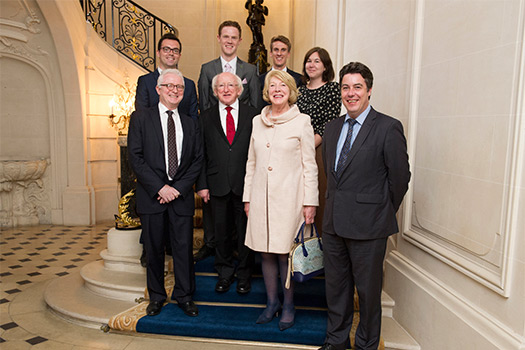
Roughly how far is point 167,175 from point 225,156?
0.49 meters

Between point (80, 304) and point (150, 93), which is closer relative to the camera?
point (150, 93)

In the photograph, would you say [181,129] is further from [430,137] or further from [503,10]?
[503,10]

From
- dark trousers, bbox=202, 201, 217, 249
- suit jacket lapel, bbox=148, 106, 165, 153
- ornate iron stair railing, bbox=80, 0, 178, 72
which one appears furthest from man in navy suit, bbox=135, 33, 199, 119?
ornate iron stair railing, bbox=80, 0, 178, 72

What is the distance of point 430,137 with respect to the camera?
10.3ft

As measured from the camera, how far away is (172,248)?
350 cm

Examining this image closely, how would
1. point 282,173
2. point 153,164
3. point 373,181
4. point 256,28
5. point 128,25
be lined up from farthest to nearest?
point 256,28 → point 128,25 → point 153,164 → point 282,173 → point 373,181

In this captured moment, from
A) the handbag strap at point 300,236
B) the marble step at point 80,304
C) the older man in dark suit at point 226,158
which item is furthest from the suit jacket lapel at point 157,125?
the marble step at point 80,304

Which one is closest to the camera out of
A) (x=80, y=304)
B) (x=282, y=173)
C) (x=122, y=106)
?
(x=282, y=173)

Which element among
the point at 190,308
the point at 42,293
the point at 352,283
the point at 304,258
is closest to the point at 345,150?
the point at 304,258

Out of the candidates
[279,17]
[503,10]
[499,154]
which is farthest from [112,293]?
[279,17]

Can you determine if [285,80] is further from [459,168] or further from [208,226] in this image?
[208,226]

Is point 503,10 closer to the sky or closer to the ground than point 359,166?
closer to the sky

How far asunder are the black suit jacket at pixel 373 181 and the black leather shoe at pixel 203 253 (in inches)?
75.0

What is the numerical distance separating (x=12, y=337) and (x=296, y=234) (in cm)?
249
